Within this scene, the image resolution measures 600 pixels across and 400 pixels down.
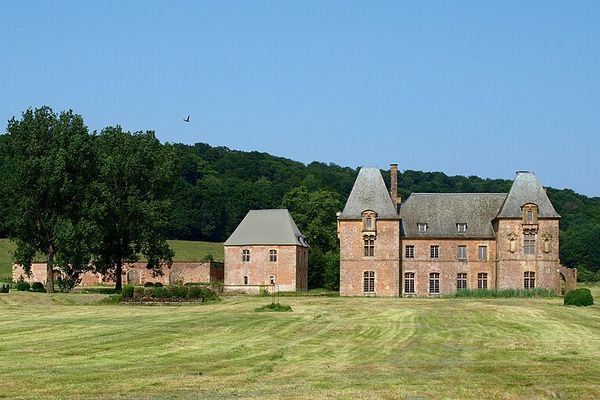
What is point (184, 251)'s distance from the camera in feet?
369

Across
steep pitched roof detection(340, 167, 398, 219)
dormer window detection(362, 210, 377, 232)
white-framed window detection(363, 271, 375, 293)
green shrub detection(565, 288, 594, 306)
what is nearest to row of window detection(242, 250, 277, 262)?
steep pitched roof detection(340, 167, 398, 219)

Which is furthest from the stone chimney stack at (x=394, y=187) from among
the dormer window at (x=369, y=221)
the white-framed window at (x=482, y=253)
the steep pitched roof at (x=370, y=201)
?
the white-framed window at (x=482, y=253)

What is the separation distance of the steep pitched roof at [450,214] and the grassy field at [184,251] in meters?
38.7

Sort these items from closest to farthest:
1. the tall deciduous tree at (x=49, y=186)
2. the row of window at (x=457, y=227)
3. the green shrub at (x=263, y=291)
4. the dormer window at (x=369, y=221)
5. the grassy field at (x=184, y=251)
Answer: the tall deciduous tree at (x=49, y=186) < the green shrub at (x=263, y=291) < the dormer window at (x=369, y=221) < the row of window at (x=457, y=227) < the grassy field at (x=184, y=251)

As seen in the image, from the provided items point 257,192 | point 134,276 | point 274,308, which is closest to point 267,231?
point 134,276

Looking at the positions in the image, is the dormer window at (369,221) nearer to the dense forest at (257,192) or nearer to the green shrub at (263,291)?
the green shrub at (263,291)

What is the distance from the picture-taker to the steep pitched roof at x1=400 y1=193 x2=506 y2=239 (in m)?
68.2

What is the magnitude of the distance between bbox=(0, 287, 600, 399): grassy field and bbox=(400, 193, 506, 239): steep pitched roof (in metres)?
23.9

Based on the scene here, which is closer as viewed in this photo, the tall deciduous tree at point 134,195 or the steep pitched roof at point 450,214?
the tall deciduous tree at point 134,195

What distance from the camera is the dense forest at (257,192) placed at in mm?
68062

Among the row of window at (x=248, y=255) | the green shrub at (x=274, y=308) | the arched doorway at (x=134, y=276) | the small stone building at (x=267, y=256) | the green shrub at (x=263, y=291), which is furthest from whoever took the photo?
the arched doorway at (x=134, y=276)

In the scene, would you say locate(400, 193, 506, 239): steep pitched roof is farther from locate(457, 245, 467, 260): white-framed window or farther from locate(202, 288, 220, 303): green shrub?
locate(202, 288, 220, 303): green shrub

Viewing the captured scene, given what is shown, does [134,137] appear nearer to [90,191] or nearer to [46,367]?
[90,191]

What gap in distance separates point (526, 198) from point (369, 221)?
37.3ft
